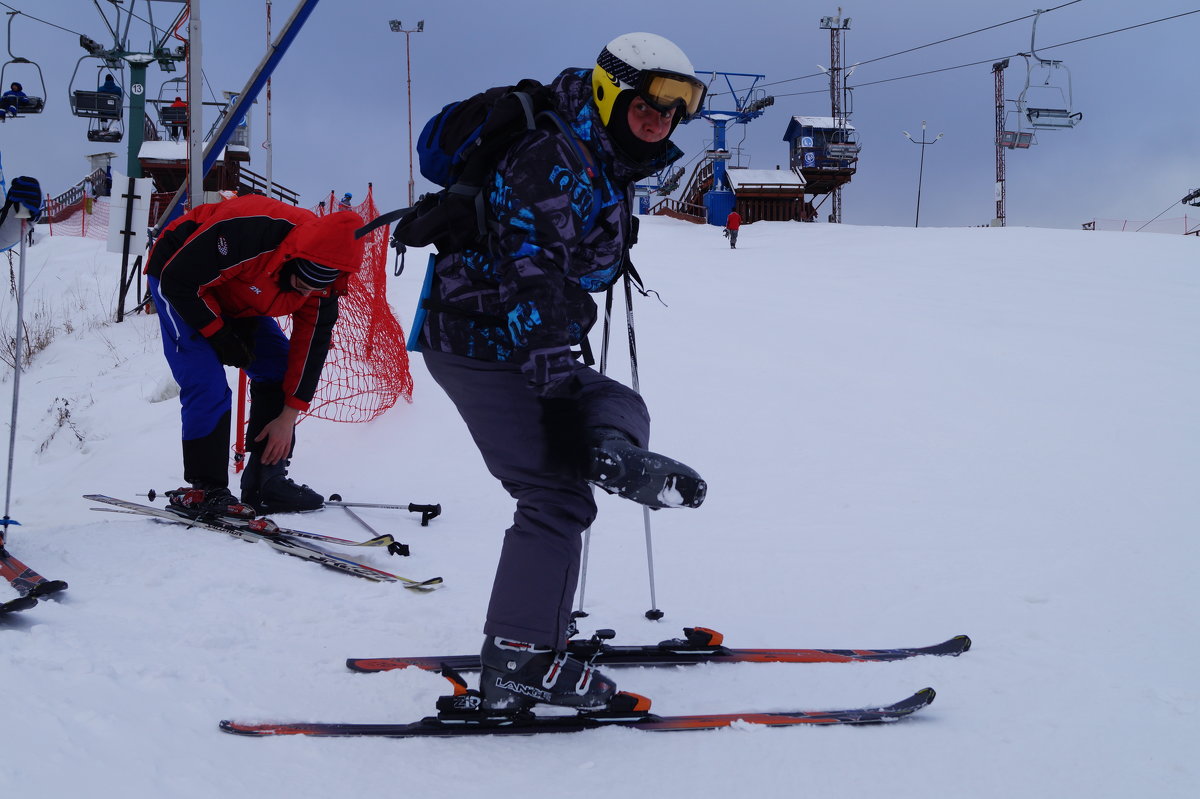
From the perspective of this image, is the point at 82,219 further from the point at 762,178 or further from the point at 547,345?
the point at 547,345

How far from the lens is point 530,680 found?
2.19 metres

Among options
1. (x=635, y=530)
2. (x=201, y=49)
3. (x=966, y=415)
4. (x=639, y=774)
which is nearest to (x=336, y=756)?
(x=639, y=774)

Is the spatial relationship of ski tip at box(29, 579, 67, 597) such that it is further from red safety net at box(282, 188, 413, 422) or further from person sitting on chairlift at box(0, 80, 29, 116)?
person sitting on chairlift at box(0, 80, 29, 116)

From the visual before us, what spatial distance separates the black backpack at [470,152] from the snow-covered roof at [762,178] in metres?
34.9

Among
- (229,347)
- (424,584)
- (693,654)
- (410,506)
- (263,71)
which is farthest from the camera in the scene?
(263,71)

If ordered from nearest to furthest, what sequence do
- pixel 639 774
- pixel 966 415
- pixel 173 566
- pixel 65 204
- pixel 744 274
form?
1. pixel 639 774
2. pixel 173 566
3. pixel 966 415
4. pixel 744 274
5. pixel 65 204

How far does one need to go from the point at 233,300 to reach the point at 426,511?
1.49m

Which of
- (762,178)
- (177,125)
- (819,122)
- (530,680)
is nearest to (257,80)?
(530,680)

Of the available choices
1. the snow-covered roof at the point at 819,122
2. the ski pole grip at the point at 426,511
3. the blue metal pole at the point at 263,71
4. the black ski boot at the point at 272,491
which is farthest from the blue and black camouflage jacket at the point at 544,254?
the snow-covered roof at the point at 819,122

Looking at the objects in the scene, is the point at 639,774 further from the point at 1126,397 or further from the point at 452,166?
the point at 1126,397

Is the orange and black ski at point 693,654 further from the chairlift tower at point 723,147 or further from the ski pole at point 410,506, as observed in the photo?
the chairlift tower at point 723,147

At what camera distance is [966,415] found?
585cm

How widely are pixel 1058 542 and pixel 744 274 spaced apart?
34.9 ft

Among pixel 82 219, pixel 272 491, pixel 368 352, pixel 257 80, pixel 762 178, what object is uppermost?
pixel 762 178
